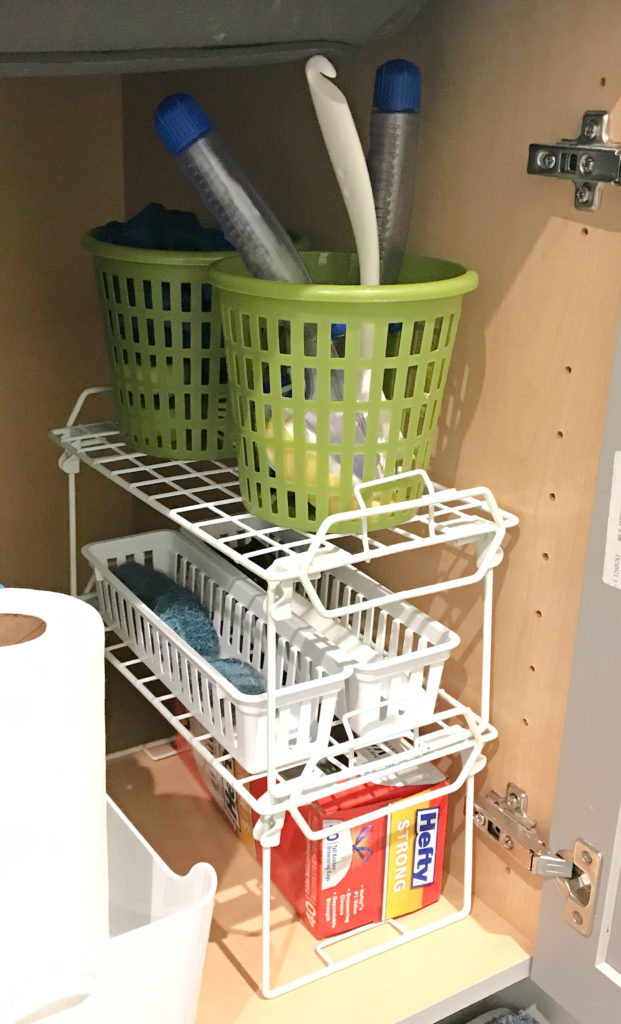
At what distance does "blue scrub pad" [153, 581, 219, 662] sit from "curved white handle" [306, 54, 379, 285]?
369mm

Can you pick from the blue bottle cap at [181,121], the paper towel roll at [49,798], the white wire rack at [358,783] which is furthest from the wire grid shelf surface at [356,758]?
the blue bottle cap at [181,121]

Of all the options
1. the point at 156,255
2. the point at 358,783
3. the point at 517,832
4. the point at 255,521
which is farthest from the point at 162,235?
the point at 517,832

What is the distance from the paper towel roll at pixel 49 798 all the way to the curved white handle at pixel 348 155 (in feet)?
1.19

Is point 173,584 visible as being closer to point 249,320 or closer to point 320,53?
point 249,320

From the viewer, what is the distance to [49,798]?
67 cm

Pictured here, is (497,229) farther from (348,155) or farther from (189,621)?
(189,621)

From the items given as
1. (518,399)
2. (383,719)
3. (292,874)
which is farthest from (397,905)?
(518,399)

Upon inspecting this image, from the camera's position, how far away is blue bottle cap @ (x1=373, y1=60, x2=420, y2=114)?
2.67ft

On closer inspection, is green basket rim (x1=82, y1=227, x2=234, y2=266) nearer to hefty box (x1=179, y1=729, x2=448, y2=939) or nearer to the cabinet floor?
hefty box (x1=179, y1=729, x2=448, y2=939)

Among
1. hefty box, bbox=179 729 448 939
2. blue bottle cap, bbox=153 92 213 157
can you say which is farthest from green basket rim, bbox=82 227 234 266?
hefty box, bbox=179 729 448 939

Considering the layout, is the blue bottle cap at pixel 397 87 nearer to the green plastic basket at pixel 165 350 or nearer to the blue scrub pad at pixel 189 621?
the green plastic basket at pixel 165 350

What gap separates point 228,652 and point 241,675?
0.11 m

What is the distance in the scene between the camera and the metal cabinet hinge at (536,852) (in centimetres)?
88

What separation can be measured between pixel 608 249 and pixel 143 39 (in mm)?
381
